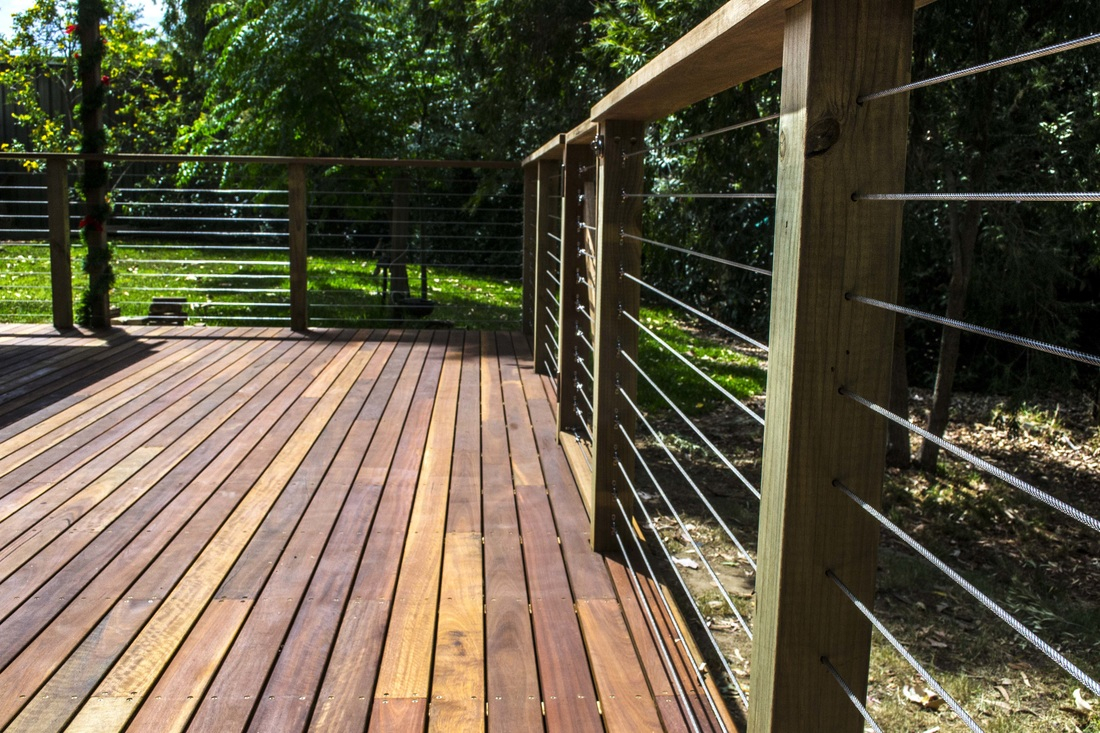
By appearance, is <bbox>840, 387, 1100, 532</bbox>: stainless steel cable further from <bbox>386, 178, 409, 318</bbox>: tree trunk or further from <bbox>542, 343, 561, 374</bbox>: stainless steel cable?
<bbox>386, 178, 409, 318</bbox>: tree trunk

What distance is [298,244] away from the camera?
23.5 ft

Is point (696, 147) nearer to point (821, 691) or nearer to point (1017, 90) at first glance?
point (1017, 90)

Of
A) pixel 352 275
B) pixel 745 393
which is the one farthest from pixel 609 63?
pixel 352 275

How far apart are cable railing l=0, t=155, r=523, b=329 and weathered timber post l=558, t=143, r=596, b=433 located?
2.73 m

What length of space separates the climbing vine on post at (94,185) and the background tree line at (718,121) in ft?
6.95

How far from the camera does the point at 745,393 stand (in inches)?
266

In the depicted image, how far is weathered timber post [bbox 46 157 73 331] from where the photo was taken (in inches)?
269

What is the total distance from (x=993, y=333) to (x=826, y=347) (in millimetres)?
299

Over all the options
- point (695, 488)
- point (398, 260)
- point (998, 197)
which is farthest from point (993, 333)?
point (398, 260)

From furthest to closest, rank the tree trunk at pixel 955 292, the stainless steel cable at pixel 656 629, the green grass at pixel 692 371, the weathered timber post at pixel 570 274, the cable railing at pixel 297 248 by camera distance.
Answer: the cable railing at pixel 297 248
the green grass at pixel 692 371
the tree trunk at pixel 955 292
the weathered timber post at pixel 570 274
the stainless steel cable at pixel 656 629

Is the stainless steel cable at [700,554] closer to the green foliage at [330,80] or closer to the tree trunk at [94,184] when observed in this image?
the tree trunk at [94,184]

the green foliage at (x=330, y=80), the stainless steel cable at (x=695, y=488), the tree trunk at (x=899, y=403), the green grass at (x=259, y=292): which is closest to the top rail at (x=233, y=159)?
the green grass at (x=259, y=292)

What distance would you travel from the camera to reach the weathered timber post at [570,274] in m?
4.12

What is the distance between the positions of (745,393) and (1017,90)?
251 centimetres
